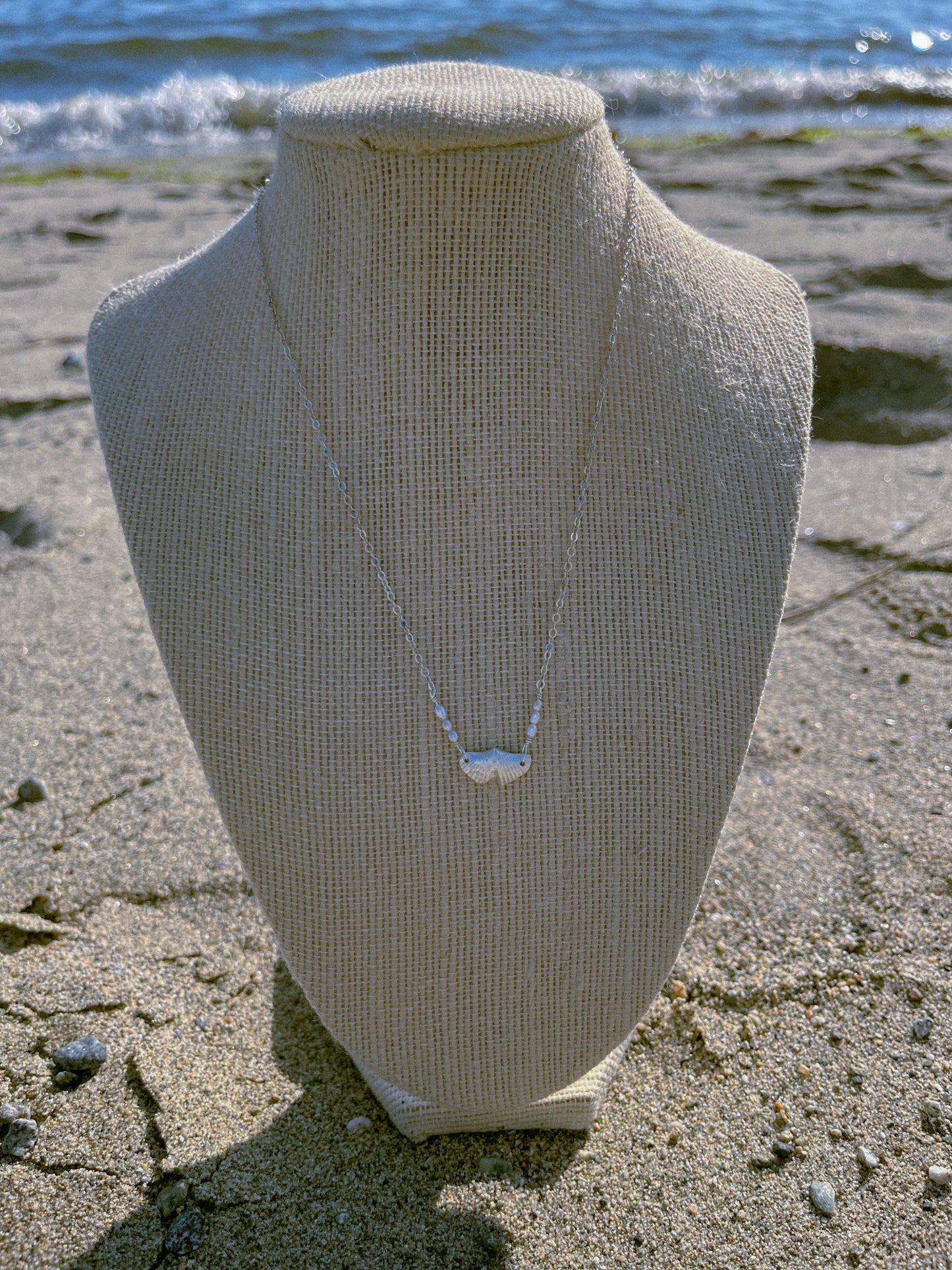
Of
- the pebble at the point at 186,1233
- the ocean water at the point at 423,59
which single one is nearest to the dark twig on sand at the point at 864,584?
the pebble at the point at 186,1233

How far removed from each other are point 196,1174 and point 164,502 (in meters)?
0.64

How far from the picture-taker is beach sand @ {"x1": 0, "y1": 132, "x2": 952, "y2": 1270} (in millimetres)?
997

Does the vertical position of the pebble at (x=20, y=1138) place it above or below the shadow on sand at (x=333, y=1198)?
above

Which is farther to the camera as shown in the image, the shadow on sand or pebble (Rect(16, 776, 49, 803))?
pebble (Rect(16, 776, 49, 803))

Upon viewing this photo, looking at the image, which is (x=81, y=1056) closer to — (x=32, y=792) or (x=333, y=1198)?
(x=333, y=1198)

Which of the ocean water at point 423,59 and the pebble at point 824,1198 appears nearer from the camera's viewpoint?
the pebble at point 824,1198

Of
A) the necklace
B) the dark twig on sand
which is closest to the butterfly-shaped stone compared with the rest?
the necklace

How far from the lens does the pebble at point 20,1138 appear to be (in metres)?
1.02

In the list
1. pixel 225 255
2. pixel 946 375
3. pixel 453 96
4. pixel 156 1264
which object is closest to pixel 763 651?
pixel 453 96

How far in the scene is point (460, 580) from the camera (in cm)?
93

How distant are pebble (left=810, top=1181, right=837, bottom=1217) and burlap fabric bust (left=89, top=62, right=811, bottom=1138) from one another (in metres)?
0.28

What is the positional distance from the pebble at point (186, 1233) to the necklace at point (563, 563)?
501 mm

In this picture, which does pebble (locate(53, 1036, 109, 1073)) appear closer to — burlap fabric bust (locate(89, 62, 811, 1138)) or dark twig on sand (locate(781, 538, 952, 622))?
burlap fabric bust (locate(89, 62, 811, 1138))

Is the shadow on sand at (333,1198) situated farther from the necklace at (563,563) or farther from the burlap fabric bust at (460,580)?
the necklace at (563,563)
